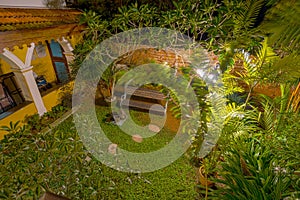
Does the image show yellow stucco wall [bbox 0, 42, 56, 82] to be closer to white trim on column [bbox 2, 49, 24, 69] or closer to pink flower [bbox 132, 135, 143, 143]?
white trim on column [bbox 2, 49, 24, 69]

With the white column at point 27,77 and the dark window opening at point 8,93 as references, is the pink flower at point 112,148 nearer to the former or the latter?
the white column at point 27,77

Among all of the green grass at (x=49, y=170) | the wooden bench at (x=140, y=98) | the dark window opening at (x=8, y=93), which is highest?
the green grass at (x=49, y=170)

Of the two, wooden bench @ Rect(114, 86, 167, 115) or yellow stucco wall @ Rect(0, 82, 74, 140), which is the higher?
wooden bench @ Rect(114, 86, 167, 115)

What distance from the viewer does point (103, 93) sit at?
7.31 m

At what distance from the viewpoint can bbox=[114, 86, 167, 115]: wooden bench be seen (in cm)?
585

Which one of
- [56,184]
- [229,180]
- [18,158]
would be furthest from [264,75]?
[18,158]

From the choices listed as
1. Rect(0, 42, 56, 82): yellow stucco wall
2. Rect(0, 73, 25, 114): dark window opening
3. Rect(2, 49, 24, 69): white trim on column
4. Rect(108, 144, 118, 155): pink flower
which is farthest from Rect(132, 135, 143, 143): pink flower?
Rect(0, 42, 56, 82): yellow stucco wall

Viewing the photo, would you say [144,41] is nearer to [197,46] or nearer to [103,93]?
[197,46]

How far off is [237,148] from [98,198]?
2443 millimetres

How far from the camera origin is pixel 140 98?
6.44 m

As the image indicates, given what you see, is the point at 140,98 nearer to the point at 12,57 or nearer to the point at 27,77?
the point at 27,77

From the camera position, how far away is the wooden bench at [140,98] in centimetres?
585

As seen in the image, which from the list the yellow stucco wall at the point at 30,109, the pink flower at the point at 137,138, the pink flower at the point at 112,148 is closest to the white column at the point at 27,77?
the yellow stucco wall at the point at 30,109

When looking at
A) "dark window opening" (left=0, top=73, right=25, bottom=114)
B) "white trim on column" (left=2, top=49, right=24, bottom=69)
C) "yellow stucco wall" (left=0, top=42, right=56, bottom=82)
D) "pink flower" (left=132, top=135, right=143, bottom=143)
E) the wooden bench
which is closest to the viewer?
"white trim on column" (left=2, top=49, right=24, bottom=69)
